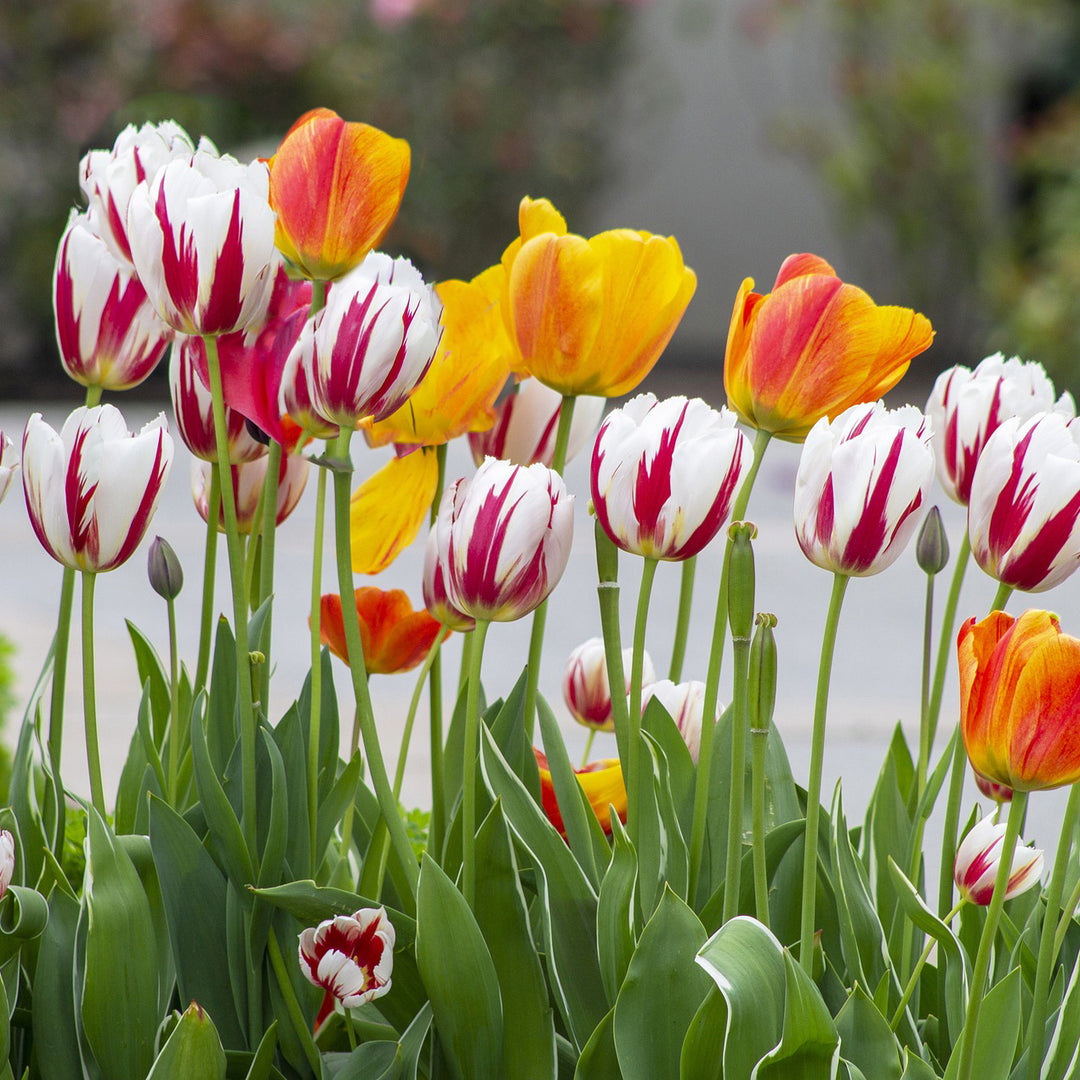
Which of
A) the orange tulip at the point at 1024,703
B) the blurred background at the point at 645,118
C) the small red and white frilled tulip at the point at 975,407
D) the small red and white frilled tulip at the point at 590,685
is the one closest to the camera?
the orange tulip at the point at 1024,703

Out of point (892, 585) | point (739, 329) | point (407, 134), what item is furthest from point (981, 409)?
point (407, 134)

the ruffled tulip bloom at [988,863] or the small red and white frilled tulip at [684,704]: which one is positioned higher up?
the small red and white frilled tulip at [684,704]

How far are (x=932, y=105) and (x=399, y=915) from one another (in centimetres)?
772

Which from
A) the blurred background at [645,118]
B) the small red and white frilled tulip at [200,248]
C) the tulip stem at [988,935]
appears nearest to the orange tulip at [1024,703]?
the tulip stem at [988,935]

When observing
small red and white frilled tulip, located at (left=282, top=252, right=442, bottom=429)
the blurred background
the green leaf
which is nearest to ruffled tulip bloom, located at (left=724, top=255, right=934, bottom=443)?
small red and white frilled tulip, located at (left=282, top=252, right=442, bottom=429)

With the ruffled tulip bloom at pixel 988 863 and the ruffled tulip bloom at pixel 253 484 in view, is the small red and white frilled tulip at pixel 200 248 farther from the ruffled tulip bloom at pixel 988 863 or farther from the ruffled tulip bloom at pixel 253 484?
the ruffled tulip bloom at pixel 988 863

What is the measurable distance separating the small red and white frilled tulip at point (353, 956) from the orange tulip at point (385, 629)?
7.8 inches

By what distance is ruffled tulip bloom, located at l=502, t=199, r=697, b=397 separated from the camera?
0.69 metres

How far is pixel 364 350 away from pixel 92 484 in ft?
0.46

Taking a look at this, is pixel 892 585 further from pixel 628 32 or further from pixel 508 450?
pixel 628 32

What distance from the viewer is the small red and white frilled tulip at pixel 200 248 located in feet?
2.00

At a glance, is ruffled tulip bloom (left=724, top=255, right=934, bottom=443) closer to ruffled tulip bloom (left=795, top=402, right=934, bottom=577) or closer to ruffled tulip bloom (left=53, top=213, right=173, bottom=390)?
ruffled tulip bloom (left=795, top=402, right=934, bottom=577)

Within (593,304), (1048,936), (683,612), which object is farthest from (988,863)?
(593,304)

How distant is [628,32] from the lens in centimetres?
807
